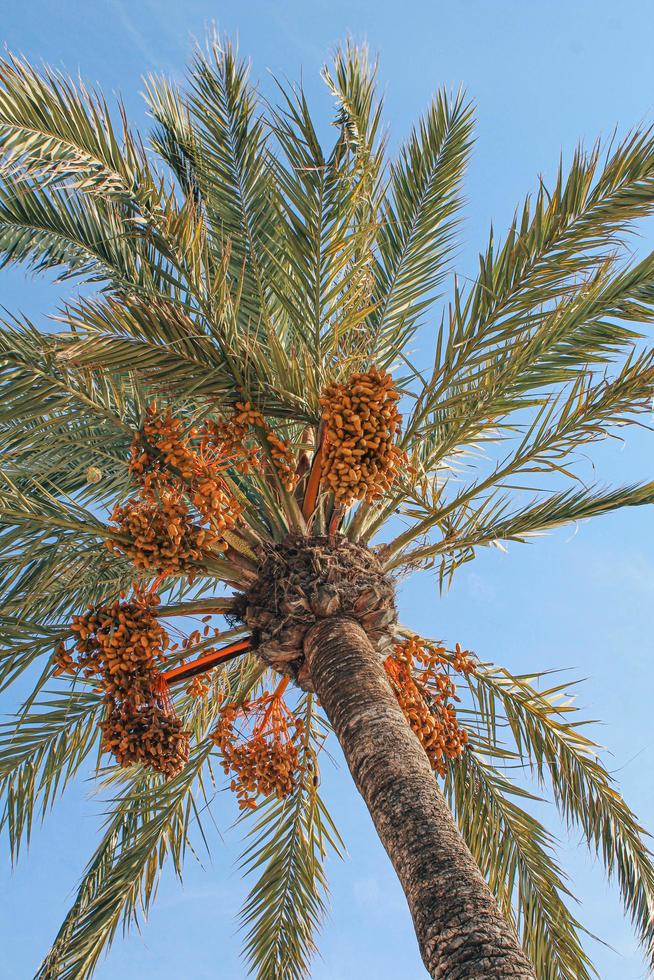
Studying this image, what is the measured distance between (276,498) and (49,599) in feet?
5.07

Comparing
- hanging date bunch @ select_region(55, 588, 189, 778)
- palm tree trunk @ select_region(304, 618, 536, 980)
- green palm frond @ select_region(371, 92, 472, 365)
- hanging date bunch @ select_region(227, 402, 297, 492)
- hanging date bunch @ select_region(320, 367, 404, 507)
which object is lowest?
palm tree trunk @ select_region(304, 618, 536, 980)

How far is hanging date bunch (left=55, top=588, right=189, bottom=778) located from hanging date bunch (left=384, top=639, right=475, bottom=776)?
1517mm

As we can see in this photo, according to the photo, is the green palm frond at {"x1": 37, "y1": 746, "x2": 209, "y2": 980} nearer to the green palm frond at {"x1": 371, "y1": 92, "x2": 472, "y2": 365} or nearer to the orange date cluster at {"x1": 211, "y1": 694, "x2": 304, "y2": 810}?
the orange date cluster at {"x1": 211, "y1": 694, "x2": 304, "y2": 810}

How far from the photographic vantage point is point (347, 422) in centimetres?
482

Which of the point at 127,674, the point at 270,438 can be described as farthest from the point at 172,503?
the point at 127,674

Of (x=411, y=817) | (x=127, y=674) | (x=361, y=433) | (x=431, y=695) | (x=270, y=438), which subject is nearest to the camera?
(x=411, y=817)

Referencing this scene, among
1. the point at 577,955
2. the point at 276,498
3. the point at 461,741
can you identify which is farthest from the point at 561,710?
the point at 276,498

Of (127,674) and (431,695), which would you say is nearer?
(127,674)

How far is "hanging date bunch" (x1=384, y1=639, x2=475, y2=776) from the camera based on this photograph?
578cm

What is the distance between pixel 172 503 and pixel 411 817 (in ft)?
6.49

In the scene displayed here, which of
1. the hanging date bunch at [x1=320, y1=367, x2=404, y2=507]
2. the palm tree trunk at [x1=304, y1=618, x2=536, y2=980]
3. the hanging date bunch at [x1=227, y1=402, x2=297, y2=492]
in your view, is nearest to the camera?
the palm tree trunk at [x1=304, y1=618, x2=536, y2=980]

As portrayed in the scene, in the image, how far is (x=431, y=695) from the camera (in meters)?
5.98

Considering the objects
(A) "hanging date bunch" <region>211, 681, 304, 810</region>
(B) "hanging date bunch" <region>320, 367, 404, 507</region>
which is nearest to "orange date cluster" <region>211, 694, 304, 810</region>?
(A) "hanging date bunch" <region>211, 681, 304, 810</region>

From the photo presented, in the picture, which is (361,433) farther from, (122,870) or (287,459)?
(122,870)
